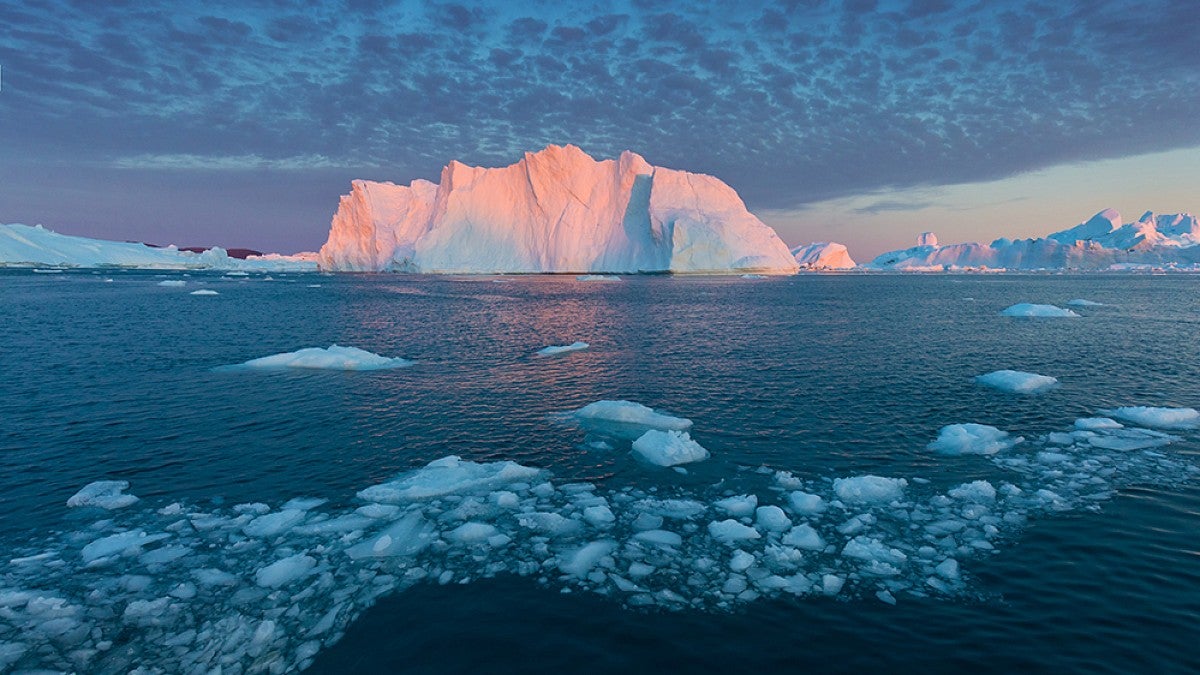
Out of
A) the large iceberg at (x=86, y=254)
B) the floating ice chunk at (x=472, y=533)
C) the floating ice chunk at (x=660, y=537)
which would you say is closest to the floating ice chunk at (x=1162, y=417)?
the floating ice chunk at (x=660, y=537)

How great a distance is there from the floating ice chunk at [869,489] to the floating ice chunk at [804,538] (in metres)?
1.44

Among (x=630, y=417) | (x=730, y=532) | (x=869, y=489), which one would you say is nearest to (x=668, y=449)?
(x=630, y=417)

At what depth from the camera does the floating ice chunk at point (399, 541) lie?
777 cm

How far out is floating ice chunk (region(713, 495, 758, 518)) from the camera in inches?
349

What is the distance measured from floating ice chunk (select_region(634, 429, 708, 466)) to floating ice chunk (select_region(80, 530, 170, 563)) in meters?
7.63

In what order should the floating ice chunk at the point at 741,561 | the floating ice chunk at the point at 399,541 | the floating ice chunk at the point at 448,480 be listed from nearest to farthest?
the floating ice chunk at the point at 741,561 → the floating ice chunk at the point at 399,541 → the floating ice chunk at the point at 448,480

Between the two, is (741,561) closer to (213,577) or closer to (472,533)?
(472,533)

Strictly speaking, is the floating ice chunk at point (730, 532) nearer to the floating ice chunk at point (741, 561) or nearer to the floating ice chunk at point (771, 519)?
the floating ice chunk at point (771, 519)

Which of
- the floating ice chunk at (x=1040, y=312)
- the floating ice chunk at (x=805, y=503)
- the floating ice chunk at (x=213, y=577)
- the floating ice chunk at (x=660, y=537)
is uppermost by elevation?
the floating ice chunk at (x=1040, y=312)

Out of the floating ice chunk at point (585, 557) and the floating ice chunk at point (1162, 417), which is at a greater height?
the floating ice chunk at point (1162, 417)

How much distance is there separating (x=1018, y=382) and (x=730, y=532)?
13455mm

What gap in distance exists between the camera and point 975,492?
9461 mm

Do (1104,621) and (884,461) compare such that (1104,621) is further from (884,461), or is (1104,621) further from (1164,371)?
(1164,371)

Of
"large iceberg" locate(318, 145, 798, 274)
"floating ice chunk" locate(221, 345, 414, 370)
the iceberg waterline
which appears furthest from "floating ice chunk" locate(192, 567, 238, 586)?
"large iceberg" locate(318, 145, 798, 274)
